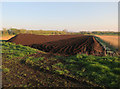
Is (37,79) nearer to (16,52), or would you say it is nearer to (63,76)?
(63,76)

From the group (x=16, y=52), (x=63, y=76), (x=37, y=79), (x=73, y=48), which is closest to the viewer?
(x=37, y=79)

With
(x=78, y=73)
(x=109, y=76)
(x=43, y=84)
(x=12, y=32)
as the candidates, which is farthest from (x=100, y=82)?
(x=12, y=32)

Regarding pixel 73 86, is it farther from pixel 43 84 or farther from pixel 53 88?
pixel 43 84

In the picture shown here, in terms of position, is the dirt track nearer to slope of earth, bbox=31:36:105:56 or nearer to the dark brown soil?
slope of earth, bbox=31:36:105:56

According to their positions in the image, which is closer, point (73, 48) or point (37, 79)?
point (37, 79)

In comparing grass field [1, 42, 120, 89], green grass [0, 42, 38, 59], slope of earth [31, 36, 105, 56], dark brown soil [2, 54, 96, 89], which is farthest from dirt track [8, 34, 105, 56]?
dark brown soil [2, 54, 96, 89]

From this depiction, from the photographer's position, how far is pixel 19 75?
6.34 m

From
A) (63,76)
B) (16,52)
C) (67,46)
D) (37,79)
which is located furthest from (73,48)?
(37,79)

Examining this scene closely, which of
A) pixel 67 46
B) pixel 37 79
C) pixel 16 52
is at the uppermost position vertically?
pixel 67 46

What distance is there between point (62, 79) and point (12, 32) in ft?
146

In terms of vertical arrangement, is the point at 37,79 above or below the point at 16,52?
below

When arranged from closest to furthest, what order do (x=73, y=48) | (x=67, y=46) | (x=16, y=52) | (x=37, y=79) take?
(x=37, y=79) < (x=16, y=52) < (x=73, y=48) < (x=67, y=46)

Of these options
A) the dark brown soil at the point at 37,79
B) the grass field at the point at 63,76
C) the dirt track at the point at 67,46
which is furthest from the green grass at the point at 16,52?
the dark brown soil at the point at 37,79

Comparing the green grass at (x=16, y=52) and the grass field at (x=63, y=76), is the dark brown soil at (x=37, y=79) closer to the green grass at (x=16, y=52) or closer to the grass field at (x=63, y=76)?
the grass field at (x=63, y=76)
